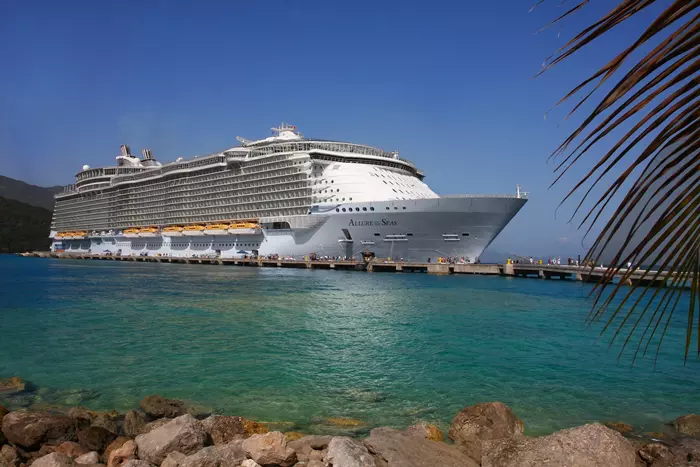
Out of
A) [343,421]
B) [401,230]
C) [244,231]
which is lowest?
[343,421]

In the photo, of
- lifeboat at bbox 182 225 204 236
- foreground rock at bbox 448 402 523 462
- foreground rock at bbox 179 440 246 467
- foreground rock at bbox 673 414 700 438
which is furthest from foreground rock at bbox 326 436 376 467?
lifeboat at bbox 182 225 204 236

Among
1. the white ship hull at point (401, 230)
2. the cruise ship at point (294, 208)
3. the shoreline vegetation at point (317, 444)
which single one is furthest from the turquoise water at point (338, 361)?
the cruise ship at point (294, 208)

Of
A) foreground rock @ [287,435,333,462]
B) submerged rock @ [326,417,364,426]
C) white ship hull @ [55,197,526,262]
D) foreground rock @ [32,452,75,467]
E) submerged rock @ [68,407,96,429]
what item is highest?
white ship hull @ [55,197,526,262]

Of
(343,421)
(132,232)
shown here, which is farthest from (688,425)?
(132,232)

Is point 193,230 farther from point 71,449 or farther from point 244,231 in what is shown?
point 71,449

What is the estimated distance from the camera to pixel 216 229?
5841cm

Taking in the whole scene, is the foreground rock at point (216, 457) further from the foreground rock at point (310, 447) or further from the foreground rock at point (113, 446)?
the foreground rock at point (113, 446)

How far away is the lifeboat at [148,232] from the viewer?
2723 inches

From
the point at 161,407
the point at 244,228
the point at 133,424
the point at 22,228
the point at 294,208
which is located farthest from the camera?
the point at 22,228

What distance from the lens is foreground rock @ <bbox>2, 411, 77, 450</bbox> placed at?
6.52m

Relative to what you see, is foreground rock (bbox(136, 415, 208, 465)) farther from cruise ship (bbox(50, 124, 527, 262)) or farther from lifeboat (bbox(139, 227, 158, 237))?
lifeboat (bbox(139, 227, 158, 237))

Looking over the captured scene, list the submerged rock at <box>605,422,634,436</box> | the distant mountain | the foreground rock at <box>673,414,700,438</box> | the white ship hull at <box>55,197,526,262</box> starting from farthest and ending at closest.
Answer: the distant mountain, the white ship hull at <box>55,197,526,262</box>, the submerged rock at <box>605,422,634,436</box>, the foreground rock at <box>673,414,700,438</box>

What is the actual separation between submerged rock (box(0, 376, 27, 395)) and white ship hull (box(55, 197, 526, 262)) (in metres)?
31.5

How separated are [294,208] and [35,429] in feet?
140
